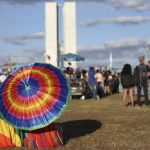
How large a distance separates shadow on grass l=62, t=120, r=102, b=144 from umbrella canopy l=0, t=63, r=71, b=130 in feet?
3.13

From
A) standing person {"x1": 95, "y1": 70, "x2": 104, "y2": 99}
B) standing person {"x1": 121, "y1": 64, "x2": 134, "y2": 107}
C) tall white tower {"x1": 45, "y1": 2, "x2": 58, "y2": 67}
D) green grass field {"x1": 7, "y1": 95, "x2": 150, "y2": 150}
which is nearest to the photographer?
green grass field {"x1": 7, "y1": 95, "x2": 150, "y2": 150}

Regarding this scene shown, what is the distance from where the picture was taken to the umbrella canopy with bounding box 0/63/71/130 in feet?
25.5

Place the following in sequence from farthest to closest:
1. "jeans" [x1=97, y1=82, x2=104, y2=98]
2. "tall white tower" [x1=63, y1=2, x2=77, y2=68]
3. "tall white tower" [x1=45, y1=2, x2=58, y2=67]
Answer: "tall white tower" [x1=45, y1=2, x2=58, y2=67] → "tall white tower" [x1=63, y1=2, x2=77, y2=68] → "jeans" [x1=97, y1=82, x2=104, y2=98]

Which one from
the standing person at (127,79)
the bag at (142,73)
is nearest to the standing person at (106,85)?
the standing person at (127,79)

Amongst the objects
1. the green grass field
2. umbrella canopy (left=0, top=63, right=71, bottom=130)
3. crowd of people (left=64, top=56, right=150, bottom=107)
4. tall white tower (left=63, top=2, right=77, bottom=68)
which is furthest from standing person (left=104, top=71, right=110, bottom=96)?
tall white tower (left=63, top=2, right=77, bottom=68)

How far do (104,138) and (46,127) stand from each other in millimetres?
1495

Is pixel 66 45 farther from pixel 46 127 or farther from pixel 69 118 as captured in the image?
pixel 46 127

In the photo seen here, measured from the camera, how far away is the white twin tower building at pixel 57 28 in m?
53.0

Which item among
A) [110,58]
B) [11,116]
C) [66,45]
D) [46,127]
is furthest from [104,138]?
[66,45]

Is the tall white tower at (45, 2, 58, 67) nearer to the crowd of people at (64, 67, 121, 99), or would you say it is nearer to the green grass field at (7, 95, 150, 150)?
the crowd of people at (64, 67, 121, 99)

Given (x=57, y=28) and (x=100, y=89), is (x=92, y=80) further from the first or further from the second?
(x=57, y=28)

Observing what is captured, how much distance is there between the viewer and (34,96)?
7945 millimetres

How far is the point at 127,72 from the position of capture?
1628cm

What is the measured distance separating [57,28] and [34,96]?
156ft
